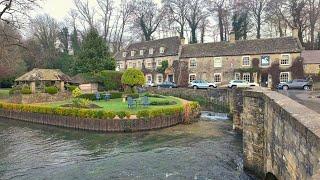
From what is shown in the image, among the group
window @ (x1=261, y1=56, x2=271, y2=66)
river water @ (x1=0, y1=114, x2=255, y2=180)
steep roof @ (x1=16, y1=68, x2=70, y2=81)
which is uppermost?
window @ (x1=261, y1=56, x2=271, y2=66)

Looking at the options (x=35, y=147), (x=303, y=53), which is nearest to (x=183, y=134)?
(x=35, y=147)

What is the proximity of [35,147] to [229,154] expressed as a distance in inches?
472

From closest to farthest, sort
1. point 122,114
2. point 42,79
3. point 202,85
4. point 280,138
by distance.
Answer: point 280,138
point 122,114
point 42,79
point 202,85

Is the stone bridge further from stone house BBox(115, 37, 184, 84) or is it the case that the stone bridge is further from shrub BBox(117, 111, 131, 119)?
stone house BBox(115, 37, 184, 84)

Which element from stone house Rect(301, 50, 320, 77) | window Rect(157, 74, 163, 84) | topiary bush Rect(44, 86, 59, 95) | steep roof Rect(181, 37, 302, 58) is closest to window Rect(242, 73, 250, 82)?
steep roof Rect(181, 37, 302, 58)

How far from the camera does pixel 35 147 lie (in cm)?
2050

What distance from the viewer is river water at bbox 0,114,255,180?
14.8 meters

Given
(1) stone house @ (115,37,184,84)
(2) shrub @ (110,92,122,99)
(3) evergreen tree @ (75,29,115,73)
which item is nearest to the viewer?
(2) shrub @ (110,92,122,99)

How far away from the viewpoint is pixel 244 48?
4722 centimetres

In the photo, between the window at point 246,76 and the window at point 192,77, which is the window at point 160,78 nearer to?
the window at point 192,77

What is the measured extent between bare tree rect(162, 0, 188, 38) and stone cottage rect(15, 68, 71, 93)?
31.6 metres

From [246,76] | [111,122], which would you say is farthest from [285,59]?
[111,122]

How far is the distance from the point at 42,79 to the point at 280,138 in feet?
116

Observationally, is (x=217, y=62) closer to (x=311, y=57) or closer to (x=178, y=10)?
(x=311, y=57)
